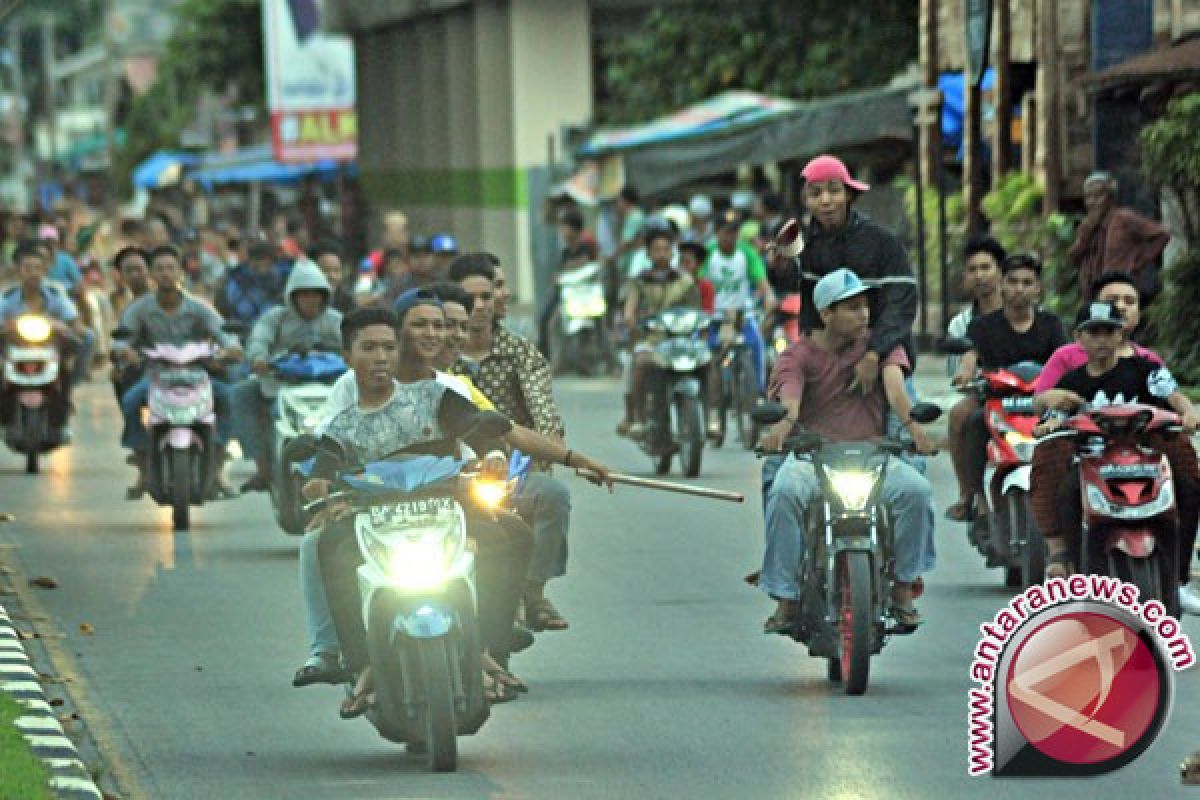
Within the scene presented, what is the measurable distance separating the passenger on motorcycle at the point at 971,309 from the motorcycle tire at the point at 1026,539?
0.93 meters

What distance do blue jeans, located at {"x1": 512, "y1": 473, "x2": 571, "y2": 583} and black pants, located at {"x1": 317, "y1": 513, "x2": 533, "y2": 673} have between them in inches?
38.8

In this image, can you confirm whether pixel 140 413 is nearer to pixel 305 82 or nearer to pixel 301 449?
pixel 301 449

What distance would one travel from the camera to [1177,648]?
10586mm

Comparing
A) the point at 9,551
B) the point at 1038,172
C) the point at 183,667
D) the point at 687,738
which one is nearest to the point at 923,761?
the point at 687,738

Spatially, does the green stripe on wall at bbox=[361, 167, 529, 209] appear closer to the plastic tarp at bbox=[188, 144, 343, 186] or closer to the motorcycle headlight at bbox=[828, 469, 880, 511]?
the plastic tarp at bbox=[188, 144, 343, 186]

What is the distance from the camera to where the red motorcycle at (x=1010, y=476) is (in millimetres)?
13141

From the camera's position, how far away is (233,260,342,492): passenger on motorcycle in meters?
16.9

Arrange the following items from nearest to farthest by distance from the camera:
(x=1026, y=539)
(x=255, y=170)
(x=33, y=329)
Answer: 1. (x=1026, y=539)
2. (x=33, y=329)
3. (x=255, y=170)

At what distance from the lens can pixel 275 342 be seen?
56.0ft

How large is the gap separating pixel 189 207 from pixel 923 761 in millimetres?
68915

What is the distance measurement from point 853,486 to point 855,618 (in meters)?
0.54

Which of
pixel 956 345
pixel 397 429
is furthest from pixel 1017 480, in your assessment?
pixel 397 429

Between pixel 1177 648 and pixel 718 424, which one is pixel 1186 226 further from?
pixel 1177 648

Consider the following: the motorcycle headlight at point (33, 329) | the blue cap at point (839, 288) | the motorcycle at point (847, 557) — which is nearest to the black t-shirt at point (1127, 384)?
the motorcycle at point (847, 557)
